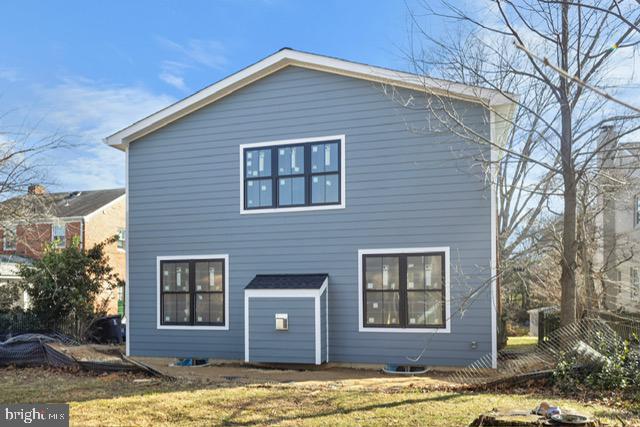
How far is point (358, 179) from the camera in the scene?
1104cm

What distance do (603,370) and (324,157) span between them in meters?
6.23

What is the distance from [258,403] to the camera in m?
7.08

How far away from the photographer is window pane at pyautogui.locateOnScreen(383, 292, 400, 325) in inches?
420

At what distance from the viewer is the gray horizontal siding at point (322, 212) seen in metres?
10.4

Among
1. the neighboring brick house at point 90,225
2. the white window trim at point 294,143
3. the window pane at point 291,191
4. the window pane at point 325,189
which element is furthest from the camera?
the neighboring brick house at point 90,225

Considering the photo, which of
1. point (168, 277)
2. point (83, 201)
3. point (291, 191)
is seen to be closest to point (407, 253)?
point (291, 191)

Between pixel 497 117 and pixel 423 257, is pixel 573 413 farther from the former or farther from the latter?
pixel 497 117

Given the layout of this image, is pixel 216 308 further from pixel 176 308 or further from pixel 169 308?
pixel 169 308

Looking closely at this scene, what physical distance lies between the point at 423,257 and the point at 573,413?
17.9 feet

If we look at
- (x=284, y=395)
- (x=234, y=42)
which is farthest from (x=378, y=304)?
(x=234, y=42)

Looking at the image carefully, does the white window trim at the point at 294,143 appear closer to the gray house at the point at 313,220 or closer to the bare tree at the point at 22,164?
the gray house at the point at 313,220

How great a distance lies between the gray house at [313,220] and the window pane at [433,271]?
27 millimetres

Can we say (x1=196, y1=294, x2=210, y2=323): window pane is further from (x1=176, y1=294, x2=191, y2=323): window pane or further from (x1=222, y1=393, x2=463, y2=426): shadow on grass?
(x1=222, y1=393, x2=463, y2=426): shadow on grass

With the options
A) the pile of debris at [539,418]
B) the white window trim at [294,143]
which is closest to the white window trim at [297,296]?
the white window trim at [294,143]
